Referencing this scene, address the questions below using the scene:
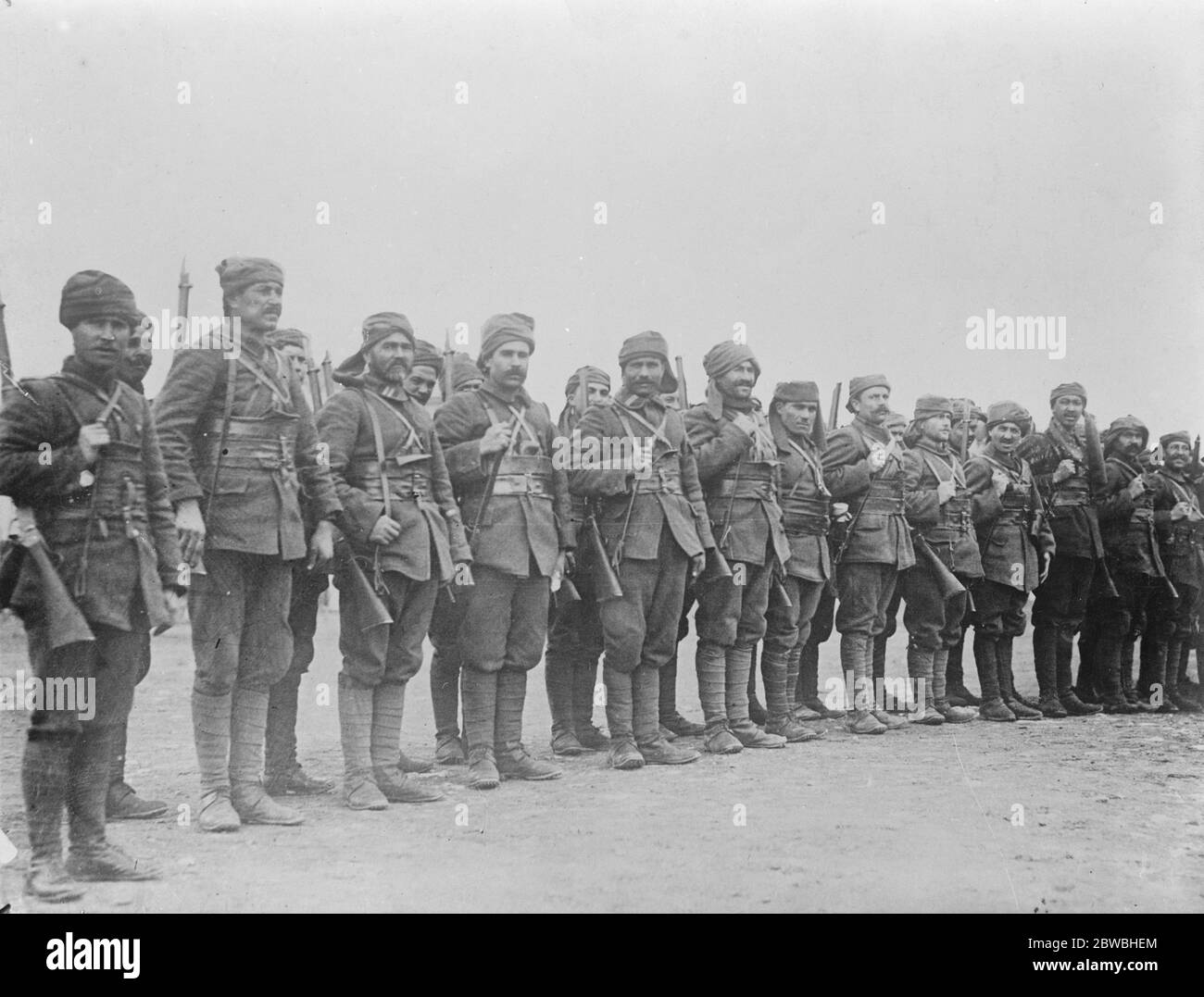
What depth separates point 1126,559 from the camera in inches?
354

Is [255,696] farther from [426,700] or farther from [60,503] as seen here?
[426,700]

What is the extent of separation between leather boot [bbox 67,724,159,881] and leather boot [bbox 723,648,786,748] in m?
3.68

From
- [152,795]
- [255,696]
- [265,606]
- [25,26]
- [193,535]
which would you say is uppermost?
[25,26]

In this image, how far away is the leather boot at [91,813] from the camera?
→ 15.1 ft

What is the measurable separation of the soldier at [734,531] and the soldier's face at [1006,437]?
233 centimetres

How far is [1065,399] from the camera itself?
884 cm

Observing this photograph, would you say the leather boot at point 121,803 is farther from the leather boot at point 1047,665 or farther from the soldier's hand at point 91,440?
the leather boot at point 1047,665

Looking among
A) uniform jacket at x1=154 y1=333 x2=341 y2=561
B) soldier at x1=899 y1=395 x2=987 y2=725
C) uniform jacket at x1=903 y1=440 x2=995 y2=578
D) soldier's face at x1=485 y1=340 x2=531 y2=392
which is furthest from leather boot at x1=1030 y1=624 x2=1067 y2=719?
uniform jacket at x1=154 y1=333 x2=341 y2=561

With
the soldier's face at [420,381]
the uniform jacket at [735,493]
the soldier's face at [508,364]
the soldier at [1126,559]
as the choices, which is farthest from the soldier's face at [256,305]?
the soldier at [1126,559]

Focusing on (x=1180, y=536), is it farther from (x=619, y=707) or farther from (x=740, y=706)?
(x=619, y=707)

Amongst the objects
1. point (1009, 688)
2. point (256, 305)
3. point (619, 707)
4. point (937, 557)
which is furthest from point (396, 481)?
point (1009, 688)

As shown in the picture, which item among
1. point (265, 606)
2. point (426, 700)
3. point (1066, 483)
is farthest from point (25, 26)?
point (1066, 483)

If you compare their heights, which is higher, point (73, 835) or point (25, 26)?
point (25, 26)

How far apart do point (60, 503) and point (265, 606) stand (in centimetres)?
106
